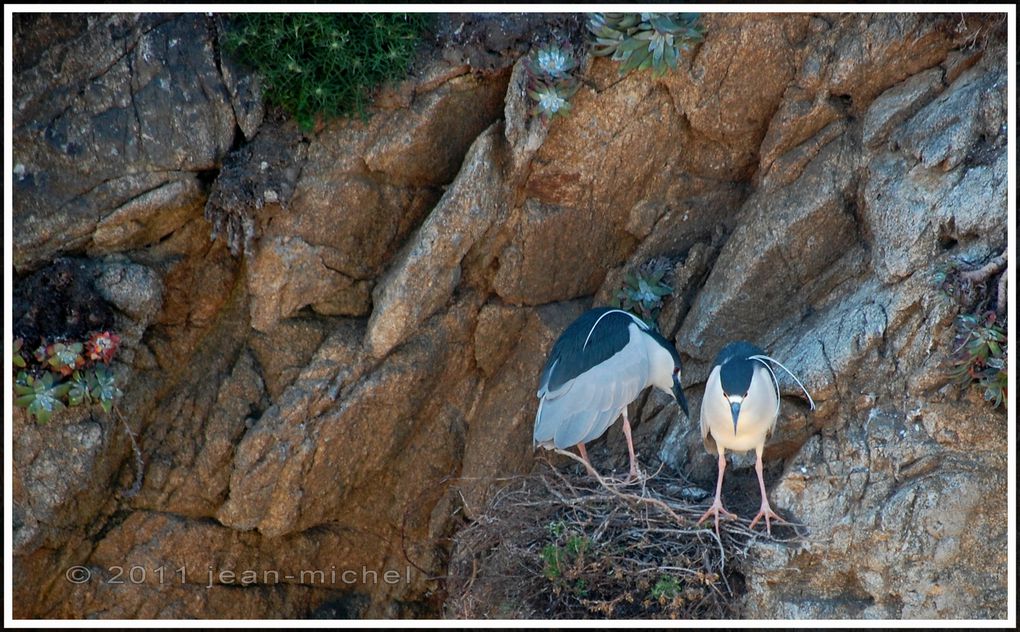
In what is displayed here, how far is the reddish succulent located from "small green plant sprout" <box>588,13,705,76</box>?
254cm

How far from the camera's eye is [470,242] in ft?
15.3

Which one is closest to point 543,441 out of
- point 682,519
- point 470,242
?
point 682,519

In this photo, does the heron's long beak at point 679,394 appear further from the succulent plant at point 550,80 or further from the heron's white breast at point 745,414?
the succulent plant at point 550,80

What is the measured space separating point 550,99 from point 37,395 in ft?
8.56

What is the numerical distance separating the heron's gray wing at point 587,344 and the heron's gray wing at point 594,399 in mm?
31

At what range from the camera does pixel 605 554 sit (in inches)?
164

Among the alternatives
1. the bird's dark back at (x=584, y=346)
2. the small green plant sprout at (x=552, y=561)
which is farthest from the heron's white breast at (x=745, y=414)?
the small green plant sprout at (x=552, y=561)

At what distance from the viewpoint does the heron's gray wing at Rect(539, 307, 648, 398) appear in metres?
4.29

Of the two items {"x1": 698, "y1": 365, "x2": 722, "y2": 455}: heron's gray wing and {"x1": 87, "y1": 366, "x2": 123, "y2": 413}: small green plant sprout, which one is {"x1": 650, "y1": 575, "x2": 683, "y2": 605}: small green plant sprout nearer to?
{"x1": 698, "y1": 365, "x2": 722, "y2": 455}: heron's gray wing

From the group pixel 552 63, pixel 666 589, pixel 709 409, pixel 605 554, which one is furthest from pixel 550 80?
pixel 666 589

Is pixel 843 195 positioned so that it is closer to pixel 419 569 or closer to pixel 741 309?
pixel 741 309

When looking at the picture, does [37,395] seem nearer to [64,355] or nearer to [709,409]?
[64,355]
